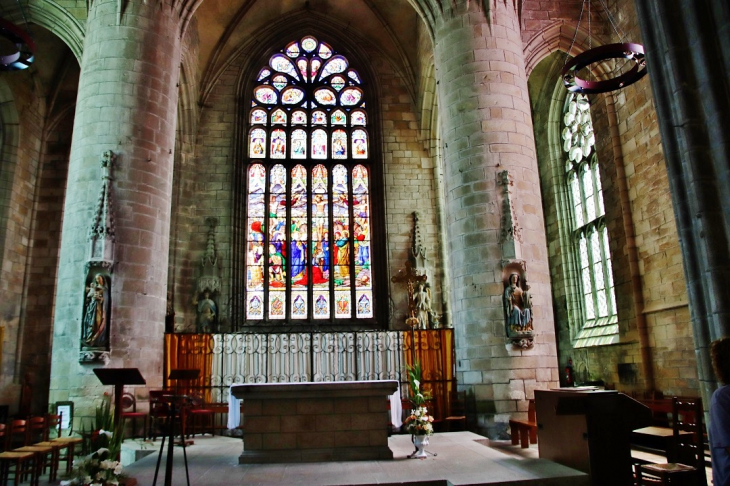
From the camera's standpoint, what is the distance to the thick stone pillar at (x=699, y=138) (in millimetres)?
5051

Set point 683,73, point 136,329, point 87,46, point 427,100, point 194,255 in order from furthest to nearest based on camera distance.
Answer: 1. point 427,100
2. point 194,255
3. point 87,46
4. point 136,329
5. point 683,73

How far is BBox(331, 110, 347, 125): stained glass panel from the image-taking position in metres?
17.7

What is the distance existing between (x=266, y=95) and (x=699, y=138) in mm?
14273

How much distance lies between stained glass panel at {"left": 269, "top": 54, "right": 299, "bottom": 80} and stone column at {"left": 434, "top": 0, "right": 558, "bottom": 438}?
650 cm

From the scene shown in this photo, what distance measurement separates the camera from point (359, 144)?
1756 centimetres

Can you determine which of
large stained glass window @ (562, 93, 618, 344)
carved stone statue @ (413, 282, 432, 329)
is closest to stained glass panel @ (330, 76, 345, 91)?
large stained glass window @ (562, 93, 618, 344)

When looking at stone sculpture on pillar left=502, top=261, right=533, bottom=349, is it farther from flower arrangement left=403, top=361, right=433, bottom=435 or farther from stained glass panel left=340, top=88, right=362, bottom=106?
stained glass panel left=340, top=88, right=362, bottom=106

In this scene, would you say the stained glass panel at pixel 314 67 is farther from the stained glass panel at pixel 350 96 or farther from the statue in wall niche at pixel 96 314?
the statue in wall niche at pixel 96 314

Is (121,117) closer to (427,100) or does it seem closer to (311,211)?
(311,211)

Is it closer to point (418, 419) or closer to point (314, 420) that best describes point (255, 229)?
point (314, 420)

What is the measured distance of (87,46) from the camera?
12.1 meters

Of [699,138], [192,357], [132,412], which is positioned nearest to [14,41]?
[192,357]

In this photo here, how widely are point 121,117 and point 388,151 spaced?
8047 mm

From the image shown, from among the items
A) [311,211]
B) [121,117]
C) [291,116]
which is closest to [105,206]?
[121,117]
